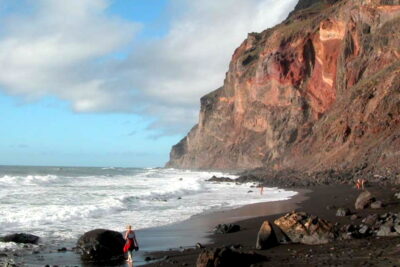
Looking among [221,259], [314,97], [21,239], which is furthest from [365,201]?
[314,97]

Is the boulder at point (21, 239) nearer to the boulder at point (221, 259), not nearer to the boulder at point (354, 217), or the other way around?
the boulder at point (221, 259)

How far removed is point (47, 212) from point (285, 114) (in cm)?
6622

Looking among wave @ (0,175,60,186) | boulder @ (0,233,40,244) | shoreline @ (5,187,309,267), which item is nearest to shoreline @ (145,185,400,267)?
shoreline @ (5,187,309,267)

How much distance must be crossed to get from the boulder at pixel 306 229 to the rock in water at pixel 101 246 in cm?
472

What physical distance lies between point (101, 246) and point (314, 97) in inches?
2667

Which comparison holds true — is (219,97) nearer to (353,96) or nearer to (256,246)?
(353,96)

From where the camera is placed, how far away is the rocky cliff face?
46375 millimetres

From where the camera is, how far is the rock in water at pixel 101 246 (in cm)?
1341

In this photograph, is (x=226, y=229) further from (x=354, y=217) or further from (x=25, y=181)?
(x=25, y=181)

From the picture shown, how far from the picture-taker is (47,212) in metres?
22.8

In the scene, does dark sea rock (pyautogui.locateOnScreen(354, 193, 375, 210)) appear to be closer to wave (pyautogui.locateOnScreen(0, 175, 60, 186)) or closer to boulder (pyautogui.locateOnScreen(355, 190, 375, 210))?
boulder (pyautogui.locateOnScreen(355, 190, 375, 210))

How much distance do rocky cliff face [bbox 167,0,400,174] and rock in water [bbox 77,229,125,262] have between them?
30.2 m

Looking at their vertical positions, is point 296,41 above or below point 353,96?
above

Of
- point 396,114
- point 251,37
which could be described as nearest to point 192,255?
point 396,114
